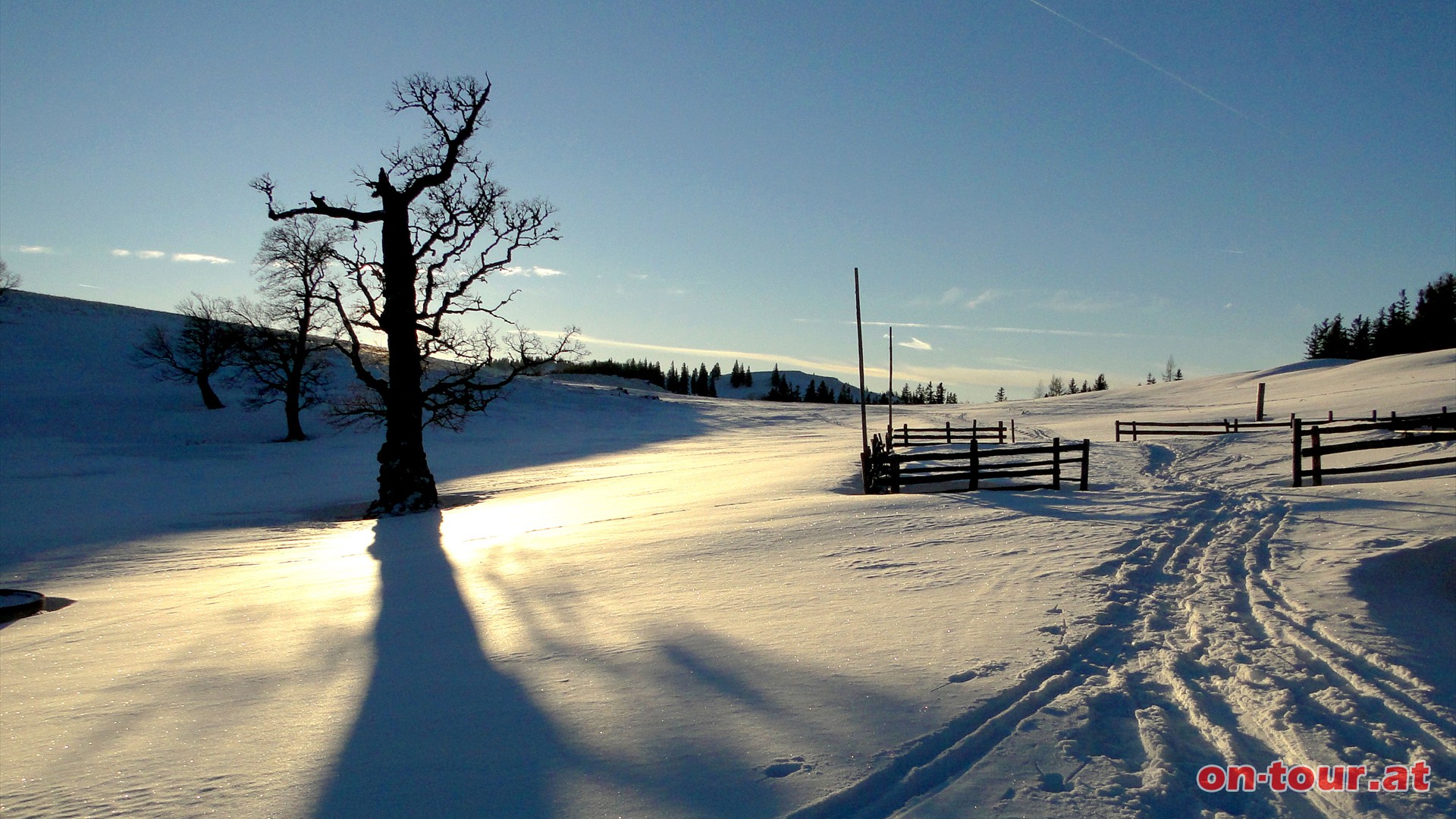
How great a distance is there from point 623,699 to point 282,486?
88.6 feet

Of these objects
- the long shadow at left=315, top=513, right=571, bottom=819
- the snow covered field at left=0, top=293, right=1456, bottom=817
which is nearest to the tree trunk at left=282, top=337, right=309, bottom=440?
the snow covered field at left=0, top=293, right=1456, bottom=817

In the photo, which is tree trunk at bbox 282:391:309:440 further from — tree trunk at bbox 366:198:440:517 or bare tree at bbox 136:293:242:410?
tree trunk at bbox 366:198:440:517

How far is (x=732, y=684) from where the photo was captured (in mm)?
5316

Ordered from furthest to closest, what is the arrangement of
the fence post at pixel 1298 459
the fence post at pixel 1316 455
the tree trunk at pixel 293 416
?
1. the tree trunk at pixel 293 416
2. the fence post at pixel 1298 459
3. the fence post at pixel 1316 455

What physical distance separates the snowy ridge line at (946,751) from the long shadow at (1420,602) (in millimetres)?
2417

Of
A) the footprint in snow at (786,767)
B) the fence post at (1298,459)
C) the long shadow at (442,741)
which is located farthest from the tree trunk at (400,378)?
the fence post at (1298,459)

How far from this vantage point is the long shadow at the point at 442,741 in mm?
3936

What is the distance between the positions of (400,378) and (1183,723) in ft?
60.5

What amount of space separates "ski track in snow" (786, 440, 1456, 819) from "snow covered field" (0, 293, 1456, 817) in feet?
0.08

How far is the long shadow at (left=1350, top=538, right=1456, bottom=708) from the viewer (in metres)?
5.40

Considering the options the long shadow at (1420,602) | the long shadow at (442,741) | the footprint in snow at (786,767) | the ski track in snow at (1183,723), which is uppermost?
the long shadow at (1420,602)

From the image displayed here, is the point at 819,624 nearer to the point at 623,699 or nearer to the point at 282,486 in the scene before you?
the point at 623,699

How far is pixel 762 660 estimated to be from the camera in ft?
19.1

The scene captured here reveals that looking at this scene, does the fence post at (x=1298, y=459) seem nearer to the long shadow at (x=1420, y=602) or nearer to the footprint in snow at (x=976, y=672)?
the long shadow at (x=1420, y=602)
